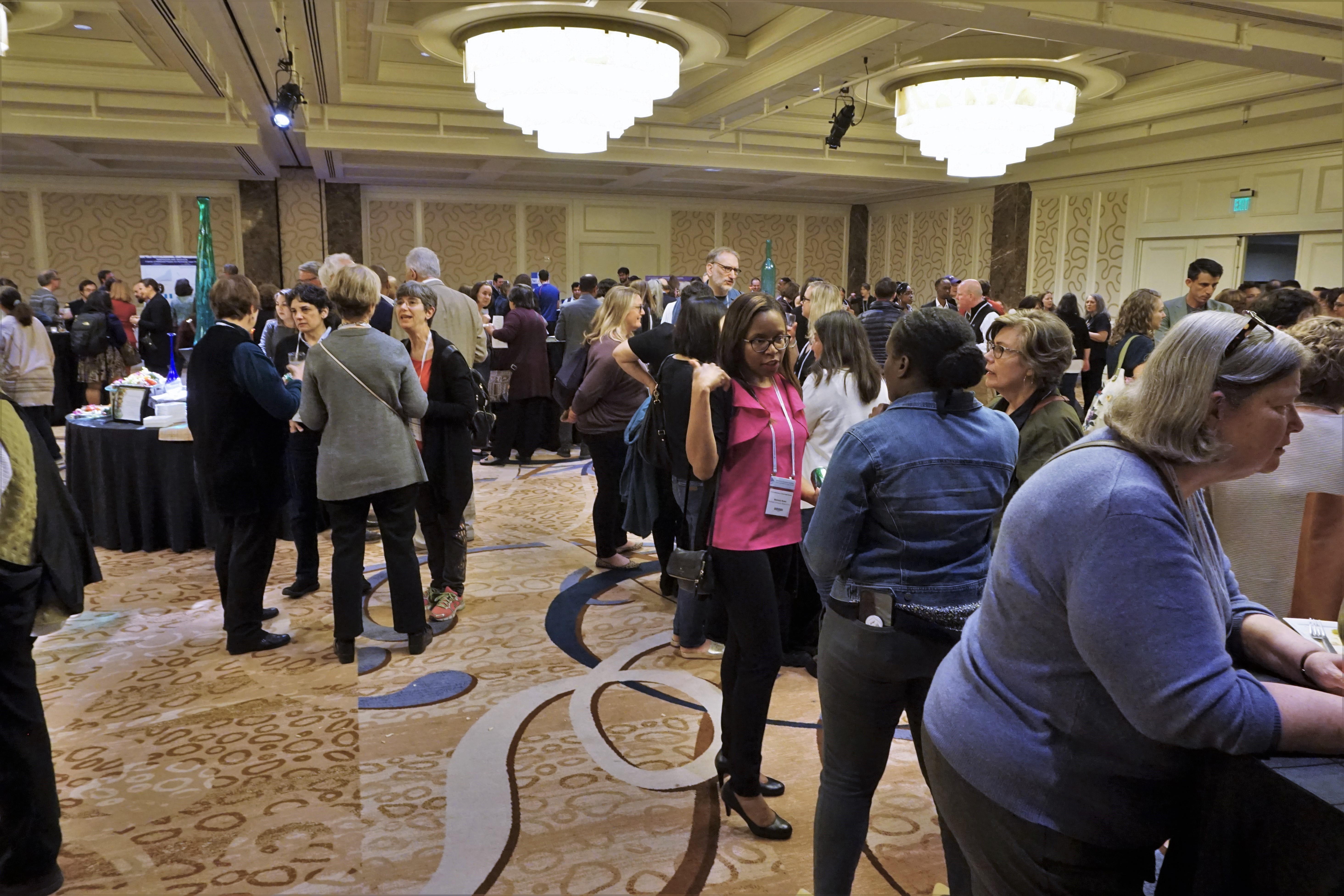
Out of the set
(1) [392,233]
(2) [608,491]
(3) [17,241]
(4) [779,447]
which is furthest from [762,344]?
(3) [17,241]

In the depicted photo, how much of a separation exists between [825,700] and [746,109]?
30.8 feet

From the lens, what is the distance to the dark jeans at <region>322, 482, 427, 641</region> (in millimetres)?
3445

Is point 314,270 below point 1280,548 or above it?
above

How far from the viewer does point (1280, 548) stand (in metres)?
1.95

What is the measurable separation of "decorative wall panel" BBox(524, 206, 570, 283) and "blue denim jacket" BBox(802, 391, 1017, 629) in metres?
14.1

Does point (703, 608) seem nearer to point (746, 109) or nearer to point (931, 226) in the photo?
point (746, 109)

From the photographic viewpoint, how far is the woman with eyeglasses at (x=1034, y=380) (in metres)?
2.34

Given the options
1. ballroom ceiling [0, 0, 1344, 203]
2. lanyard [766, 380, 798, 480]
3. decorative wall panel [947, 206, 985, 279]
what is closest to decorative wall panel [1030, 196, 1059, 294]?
ballroom ceiling [0, 0, 1344, 203]

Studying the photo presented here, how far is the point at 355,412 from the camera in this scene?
10.9ft

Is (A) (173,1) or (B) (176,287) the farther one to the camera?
(B) (176,287)

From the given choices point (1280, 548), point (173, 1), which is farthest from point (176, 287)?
point (1280, 548)

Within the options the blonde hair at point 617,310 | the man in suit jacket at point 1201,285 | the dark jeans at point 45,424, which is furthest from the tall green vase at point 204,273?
the man in suit jacket at point 1201,285

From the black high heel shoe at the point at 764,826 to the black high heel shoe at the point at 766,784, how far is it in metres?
0.07

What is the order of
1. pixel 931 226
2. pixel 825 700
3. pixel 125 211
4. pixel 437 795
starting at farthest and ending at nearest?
1. pixel 931 226
2. pixel 125 211
3. pixel 437 795
4. pixel 825 700
